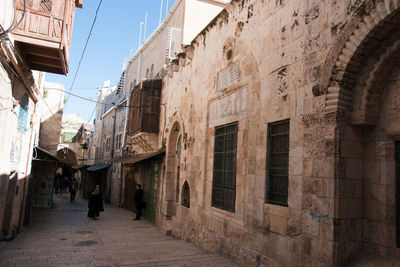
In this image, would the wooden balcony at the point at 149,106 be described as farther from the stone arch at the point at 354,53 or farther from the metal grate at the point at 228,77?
the stone arch at the point at 354,53

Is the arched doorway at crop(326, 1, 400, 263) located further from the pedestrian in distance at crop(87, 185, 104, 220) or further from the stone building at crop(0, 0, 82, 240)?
the pedestrian in distance at crop(87, 185, 104, 220)

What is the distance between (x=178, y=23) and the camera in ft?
48.9

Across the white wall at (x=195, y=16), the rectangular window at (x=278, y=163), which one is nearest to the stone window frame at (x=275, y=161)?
the rectangular window at (x=278, y=163)

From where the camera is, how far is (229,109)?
7438mm

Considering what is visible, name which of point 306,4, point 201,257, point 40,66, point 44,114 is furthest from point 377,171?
point 44,114

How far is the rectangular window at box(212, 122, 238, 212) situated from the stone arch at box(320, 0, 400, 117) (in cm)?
299

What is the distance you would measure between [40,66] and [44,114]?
1196 cm

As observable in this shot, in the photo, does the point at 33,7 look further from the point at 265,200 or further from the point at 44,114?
the point at 44,114

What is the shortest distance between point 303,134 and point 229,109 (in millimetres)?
2852

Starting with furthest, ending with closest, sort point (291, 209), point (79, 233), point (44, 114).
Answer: point (44, 114), point (79, 233), point (291, 209)

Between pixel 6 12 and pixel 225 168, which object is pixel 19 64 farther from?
pixel 225 168

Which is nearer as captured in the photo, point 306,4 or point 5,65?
point 306,4

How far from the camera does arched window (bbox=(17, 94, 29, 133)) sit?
8.15 meters

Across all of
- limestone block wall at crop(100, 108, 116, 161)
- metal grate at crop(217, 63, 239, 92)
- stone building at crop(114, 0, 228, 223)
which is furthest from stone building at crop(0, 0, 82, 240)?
limestone block wall at crop(100, 108, 116, 161)
